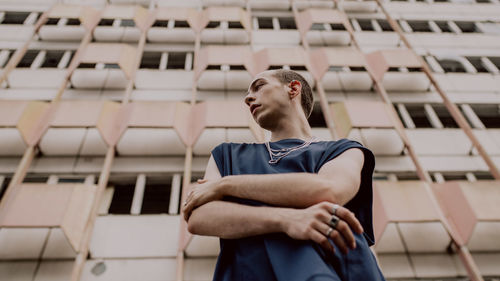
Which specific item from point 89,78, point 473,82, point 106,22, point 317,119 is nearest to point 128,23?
point 106,22

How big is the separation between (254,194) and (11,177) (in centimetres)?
1052

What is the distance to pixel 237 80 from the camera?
40.6ft

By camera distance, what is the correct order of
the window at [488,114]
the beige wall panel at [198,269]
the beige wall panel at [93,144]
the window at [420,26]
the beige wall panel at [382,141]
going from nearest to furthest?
the beige wall panel at [198,269] < the beige wall panel at [93,144] < the beige wall panel at [382,141] < the window at [488,114] < the window at [420,26]

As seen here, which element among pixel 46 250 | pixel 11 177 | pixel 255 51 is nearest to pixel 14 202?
pixel 46 250

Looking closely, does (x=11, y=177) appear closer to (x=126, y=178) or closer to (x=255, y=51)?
(x=126, y=178)

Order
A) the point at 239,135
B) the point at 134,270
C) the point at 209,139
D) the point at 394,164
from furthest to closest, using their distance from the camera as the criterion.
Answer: the point at 394,164 < the point at 239,135 < the point at 209,139 < the point at 134,270

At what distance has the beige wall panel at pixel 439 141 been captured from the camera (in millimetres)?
10852

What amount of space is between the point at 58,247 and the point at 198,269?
10.4 feet

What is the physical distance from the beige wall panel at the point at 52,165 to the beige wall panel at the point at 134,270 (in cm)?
306

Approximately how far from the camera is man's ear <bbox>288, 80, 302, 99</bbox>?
2.17 metres

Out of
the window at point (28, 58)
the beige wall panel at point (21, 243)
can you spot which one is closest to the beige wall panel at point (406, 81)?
the beige wall panel at point (21, 243)

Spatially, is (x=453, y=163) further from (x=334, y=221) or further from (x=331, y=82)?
(x=334, y=221)

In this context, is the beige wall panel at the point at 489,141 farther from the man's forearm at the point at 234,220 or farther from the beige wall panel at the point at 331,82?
the man's forearm at the point at 234,220

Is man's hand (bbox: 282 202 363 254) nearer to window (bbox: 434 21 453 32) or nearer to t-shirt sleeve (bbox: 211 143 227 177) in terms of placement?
t-shirt sleeve (bbox: 211 143 227 177)
